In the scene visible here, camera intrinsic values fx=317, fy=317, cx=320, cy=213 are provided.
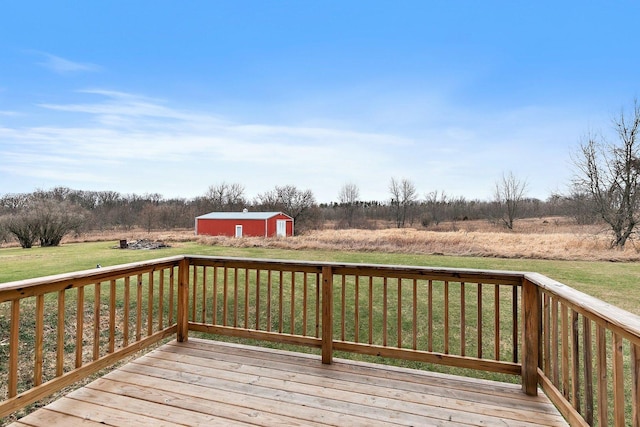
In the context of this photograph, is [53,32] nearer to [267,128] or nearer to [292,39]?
[292,39]

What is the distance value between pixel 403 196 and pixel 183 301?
33.5 meters

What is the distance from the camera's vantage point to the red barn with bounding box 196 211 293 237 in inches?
900

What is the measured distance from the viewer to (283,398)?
2260 mm

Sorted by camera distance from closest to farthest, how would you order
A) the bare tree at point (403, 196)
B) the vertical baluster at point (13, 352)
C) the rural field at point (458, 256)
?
the vertical baluster at point (13, 352)
the rural field at point (458, 256)
the bare tree at point (403, 196)

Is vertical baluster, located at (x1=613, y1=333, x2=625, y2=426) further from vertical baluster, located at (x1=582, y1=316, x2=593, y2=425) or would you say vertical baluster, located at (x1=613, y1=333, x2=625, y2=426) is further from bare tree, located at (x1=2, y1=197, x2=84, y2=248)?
bare tree, located at (x1=2, y1=197, x2=84, y2=248)

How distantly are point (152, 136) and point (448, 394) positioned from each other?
12.8 m

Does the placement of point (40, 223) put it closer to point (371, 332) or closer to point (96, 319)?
point (96, 319)

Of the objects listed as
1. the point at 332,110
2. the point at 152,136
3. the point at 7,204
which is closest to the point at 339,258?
the point at 332,110

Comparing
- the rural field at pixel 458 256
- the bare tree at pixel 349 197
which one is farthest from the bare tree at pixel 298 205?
the rural field at pixel 458 256

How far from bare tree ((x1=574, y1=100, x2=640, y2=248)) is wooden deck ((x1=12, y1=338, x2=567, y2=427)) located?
15143 mm

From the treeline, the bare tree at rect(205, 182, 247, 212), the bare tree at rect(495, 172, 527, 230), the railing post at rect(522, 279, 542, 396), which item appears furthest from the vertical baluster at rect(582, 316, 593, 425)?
the bare tree at rect(205, 182, 247, 212)

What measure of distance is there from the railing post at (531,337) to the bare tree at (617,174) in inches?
583

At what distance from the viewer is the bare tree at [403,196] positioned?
3500 centimetres

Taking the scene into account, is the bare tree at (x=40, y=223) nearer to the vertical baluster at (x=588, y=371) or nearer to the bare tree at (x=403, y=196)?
the vertical baluster at (x=588, y=371)
